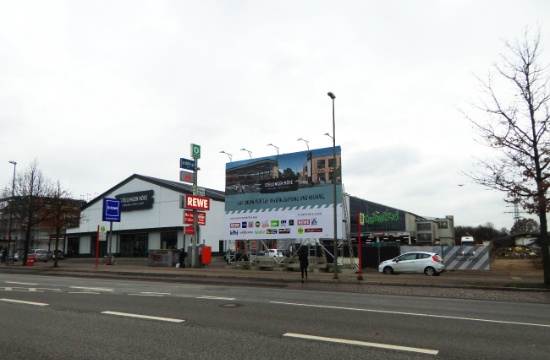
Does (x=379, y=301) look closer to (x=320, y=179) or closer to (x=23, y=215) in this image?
(x=320, y=179)

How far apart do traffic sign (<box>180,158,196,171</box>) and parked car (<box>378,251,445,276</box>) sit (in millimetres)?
16302

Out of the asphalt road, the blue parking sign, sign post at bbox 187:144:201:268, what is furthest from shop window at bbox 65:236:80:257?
the asphalt road

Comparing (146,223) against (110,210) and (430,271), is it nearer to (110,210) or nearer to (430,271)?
(110,210)

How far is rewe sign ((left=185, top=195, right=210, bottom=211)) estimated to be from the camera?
3309 cm

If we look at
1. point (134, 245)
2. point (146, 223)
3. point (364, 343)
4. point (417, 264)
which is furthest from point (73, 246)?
point (364, 343)

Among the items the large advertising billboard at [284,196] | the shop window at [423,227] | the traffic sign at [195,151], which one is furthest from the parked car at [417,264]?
the shop window at [423,227]

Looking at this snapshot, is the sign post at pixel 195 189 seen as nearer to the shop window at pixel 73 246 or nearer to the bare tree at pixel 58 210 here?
the bare tree at pixel 58 210

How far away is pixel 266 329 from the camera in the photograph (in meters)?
7.73

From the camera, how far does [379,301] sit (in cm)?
1249

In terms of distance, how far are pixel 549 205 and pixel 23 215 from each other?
1490 inches

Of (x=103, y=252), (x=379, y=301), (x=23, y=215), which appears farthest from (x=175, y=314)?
(x=103, y=252)

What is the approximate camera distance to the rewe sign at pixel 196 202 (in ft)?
109

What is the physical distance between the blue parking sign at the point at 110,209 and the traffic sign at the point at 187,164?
7.60 meters

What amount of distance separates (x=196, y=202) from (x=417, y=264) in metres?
17.0
